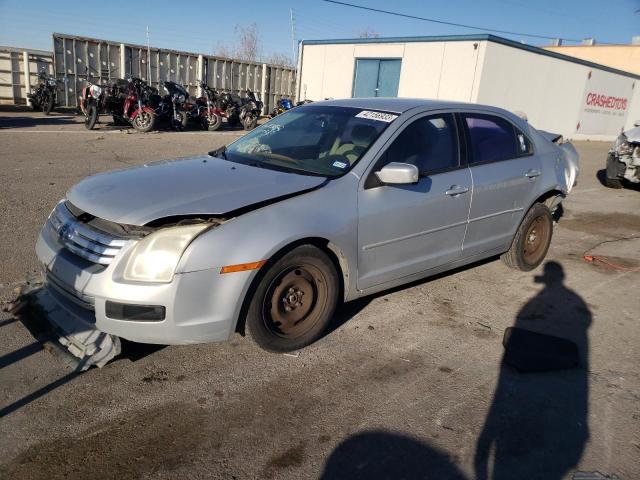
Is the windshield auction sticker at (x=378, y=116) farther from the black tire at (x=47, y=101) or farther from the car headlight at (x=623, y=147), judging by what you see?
the black tire at (x=47, y=101)

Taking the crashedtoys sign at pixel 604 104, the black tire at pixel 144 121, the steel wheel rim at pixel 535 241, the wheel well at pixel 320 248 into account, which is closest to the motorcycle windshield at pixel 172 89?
the black tire at pixel 144 121

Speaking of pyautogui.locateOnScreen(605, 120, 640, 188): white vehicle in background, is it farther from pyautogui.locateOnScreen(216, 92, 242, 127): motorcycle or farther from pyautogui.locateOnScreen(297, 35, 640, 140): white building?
pyautogui.locateOnScreen(216, 92, 242, 127): motorcycle

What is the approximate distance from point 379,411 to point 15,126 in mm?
14137

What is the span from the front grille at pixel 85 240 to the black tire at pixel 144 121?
11770 millimetres

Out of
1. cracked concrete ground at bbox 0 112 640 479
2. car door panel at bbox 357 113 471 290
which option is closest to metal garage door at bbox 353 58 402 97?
car door panel at bbox 357 113 471 290

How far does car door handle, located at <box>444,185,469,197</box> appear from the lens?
13.4 ft

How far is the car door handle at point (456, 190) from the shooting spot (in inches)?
161

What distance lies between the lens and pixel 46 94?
17.3 m

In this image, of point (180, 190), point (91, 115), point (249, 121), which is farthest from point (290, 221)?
point (249, 121)

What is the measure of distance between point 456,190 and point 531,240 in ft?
5.41

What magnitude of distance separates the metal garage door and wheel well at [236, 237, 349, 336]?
676 inches

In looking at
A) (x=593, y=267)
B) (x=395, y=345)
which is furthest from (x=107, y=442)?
(x=593, y=267)

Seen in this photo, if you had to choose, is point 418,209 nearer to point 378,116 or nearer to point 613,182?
point 378,116

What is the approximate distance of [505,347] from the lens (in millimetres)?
3691
